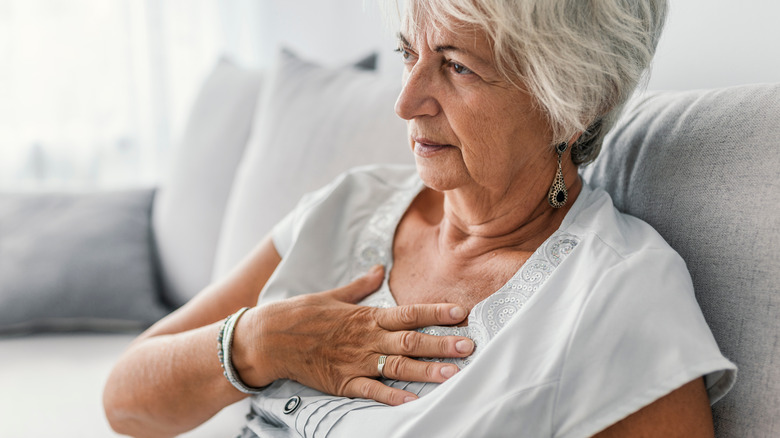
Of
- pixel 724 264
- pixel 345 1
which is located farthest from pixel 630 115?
pixel 345 1

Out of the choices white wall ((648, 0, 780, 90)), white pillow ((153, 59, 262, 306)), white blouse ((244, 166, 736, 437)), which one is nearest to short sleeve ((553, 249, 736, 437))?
white blouse ((244, 166, 736, 437))

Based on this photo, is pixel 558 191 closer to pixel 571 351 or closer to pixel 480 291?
pixel 480 291

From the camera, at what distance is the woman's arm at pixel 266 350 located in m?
0.87

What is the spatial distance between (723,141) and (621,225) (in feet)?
0.55

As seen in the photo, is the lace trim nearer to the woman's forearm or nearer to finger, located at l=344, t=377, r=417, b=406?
finger, located at l=344, t=377, r=417, b=406

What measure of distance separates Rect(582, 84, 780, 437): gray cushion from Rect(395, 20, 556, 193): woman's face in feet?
0.54

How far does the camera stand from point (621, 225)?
2.82ft

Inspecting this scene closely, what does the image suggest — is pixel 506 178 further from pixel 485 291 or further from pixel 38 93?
pixel 38 93

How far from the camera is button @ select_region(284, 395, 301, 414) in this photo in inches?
36.2

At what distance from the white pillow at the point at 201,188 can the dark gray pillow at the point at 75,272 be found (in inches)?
2.8

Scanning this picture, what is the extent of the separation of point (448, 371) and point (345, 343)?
0.19m

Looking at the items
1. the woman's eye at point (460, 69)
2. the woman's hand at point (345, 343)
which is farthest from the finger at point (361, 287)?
the woman's eye at point (460, 69)

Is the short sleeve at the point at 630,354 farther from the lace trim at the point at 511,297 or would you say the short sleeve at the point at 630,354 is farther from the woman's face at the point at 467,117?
the woman's face at the point at 467,117

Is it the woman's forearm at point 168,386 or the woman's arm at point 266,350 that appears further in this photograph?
the woman's forearm at point 168,386
